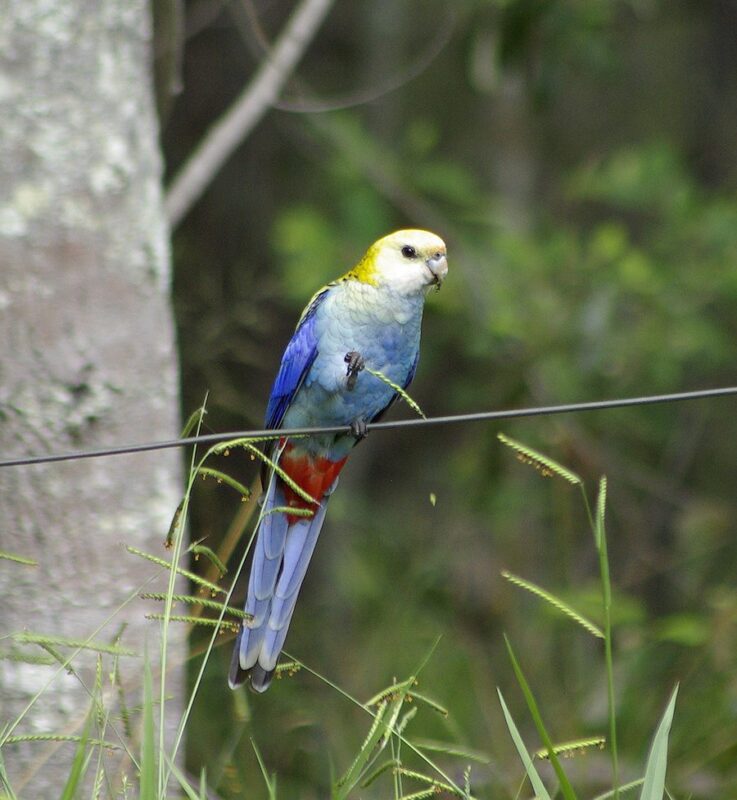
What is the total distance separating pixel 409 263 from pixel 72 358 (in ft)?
3.55

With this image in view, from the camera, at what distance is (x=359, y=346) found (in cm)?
345

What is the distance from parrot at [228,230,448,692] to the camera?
133 inches

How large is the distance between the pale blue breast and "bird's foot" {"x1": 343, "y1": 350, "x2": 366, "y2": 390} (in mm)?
13

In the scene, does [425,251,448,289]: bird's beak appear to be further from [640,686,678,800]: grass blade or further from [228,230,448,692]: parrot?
[640,686,678,800]: grass blade

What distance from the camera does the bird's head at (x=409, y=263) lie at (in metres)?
3.37

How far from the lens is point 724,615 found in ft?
17.5

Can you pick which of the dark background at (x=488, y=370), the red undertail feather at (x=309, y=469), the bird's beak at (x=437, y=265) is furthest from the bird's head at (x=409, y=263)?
the dark background at (x=488, y=370)

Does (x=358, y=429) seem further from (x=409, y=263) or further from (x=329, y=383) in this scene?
(x=409, y=263)

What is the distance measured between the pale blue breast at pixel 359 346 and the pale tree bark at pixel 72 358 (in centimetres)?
64

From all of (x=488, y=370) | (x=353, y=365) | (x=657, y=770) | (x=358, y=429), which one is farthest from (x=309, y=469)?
(x=488, y=370)

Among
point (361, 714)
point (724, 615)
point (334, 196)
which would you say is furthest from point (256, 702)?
point (334, 196)

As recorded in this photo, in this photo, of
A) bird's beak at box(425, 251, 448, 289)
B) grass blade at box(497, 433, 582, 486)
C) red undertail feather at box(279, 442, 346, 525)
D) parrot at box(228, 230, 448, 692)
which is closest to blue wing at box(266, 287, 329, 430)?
parrot at box(228, 230, 448, 692)

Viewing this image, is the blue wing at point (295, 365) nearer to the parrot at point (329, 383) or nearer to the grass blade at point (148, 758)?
the parrot at point (329, 383)

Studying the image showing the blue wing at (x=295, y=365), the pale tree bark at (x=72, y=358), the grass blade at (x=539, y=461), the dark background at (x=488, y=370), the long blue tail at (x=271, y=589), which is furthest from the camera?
the dark background at (x=488, y=370)
